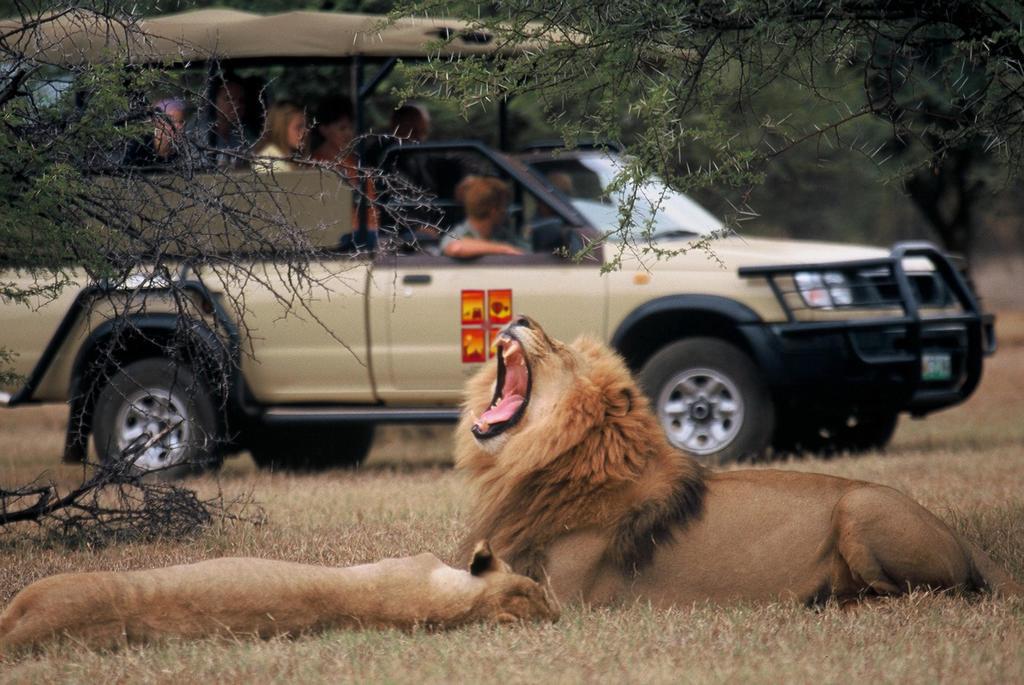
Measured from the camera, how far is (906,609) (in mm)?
4988

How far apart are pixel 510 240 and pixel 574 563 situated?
4741 mm

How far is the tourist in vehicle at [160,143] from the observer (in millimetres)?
6531

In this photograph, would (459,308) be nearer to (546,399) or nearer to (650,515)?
(546,399)

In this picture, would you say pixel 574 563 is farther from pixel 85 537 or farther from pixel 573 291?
pixel 573 291

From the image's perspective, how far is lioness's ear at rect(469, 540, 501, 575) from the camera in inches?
188

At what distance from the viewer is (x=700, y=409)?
9.61 meters

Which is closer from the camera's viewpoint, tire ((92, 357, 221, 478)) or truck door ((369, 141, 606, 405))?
truck door ((369, 141, 606, 405))

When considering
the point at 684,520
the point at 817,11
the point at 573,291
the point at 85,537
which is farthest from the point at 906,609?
the point at 573,291

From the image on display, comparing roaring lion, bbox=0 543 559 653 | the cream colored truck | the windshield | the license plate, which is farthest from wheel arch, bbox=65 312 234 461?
the license plate

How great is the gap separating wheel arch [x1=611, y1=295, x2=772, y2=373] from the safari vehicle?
1cm

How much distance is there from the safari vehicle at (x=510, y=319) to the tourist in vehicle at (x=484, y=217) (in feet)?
0.30

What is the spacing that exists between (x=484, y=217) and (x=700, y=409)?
1.76m

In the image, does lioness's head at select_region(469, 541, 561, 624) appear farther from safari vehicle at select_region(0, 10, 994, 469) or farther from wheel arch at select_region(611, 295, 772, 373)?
wheel arch at select_region(611, 295, 772, 373)

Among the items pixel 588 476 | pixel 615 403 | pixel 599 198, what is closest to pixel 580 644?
pixel 588 476
